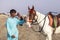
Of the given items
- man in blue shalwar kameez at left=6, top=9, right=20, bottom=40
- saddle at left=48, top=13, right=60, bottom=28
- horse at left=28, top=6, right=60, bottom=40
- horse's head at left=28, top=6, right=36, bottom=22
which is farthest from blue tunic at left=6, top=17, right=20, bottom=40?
saddle at left=48, top=13, right=60, bottom=28

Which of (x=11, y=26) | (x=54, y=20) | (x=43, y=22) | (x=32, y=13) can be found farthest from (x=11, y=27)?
(x=54, y=20)

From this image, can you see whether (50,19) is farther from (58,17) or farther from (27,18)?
(27,18)

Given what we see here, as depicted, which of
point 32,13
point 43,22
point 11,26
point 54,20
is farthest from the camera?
point 54,20

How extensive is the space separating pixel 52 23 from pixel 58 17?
0.36 meters

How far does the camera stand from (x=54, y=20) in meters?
8.32

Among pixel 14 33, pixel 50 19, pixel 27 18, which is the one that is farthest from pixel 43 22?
pixel 14 33

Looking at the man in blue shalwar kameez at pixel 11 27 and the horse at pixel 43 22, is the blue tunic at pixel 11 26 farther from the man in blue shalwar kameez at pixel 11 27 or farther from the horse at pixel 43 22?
the horse at pixel 43 22

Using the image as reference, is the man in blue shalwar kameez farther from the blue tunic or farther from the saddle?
the saddle

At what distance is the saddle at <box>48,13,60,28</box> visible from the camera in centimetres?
812

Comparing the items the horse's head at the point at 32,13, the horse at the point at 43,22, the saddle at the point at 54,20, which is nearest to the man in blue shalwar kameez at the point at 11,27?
the horse's head at the point at 32,13

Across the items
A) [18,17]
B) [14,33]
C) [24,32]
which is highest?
[18,17]

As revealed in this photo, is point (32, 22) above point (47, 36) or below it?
above

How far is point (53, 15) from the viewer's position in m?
8.34

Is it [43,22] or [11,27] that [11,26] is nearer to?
[11,27]
